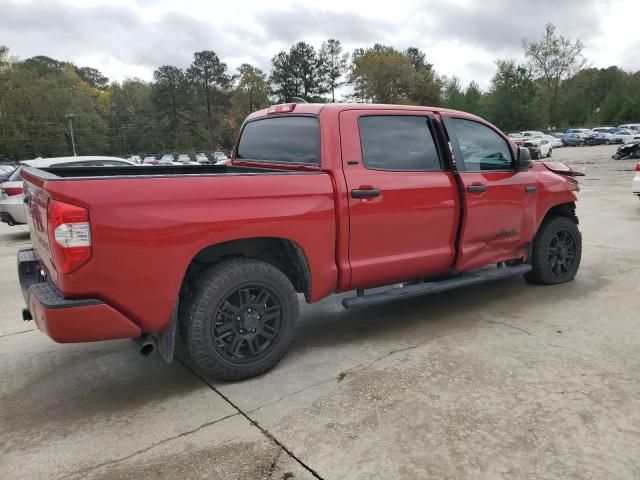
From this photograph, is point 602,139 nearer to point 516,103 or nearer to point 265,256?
point 516,103

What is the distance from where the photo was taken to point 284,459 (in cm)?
267

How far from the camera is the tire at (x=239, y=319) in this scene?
10.8ft

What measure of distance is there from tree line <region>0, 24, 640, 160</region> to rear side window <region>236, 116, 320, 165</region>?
6436 centimetres

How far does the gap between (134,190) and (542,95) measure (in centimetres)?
7639

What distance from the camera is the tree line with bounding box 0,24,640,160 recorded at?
215ft

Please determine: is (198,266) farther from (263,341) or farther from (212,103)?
(212,103)

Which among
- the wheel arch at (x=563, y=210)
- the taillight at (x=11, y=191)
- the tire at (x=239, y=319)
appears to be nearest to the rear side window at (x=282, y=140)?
the tire at (x=239, y=319)

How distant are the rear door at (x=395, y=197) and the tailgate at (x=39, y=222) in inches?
78.1

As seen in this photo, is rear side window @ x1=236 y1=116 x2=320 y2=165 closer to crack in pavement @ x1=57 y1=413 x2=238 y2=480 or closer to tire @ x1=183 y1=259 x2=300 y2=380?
tire @ x1=183 y1=259 x2=300 y2=380

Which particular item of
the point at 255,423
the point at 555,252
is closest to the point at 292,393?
the point at 255,423

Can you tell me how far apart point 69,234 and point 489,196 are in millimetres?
3434

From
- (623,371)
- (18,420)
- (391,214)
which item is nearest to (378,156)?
(391,214)

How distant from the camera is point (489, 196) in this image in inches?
182

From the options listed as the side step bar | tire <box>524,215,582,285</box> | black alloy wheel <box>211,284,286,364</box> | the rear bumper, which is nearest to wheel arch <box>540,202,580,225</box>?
tire <box>524,215,582,285</box>
